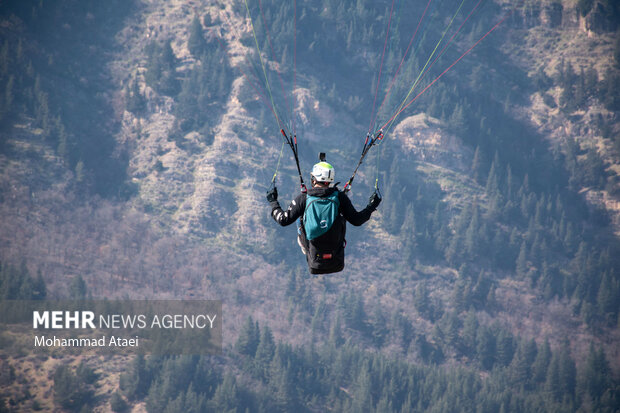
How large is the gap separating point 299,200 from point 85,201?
4929 inches

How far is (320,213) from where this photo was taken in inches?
802

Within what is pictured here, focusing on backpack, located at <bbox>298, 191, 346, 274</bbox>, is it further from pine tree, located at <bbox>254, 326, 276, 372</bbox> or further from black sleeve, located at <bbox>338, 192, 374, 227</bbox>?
pine tree, located at <bbox>254, 326, 276, 372</bbox>

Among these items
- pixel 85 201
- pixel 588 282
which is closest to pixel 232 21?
pixel 85 201

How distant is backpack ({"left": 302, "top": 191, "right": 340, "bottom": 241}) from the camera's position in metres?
20.4

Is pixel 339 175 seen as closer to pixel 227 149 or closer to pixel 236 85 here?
pixel 227 149

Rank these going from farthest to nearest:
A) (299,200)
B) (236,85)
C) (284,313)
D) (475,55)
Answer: (475,55), (236,85), (284,313), (299,200)

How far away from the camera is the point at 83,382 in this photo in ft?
320

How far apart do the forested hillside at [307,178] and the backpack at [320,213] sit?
82003 mm

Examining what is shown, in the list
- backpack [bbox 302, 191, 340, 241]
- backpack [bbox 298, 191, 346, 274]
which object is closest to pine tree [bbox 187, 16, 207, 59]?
backpack [bbox 298, 191, 346, 274]

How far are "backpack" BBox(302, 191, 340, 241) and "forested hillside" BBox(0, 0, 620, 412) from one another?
269 ft

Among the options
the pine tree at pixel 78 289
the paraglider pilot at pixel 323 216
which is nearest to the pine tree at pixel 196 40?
the pine tree at pixel 78 289

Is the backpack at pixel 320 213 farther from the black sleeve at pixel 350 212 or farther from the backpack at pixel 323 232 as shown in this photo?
the black sleeve at pixel 350 212

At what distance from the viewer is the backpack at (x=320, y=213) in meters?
20.4

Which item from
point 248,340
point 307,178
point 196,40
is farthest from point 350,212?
point 196,40
